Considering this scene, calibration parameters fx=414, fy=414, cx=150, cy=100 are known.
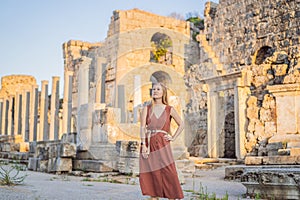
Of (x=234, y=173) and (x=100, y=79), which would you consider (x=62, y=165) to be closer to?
(x=234, y=173)

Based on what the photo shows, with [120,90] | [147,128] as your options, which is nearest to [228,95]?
[120,90]

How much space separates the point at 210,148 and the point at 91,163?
569 cm

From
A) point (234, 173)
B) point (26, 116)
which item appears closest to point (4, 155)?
point (26, 116)

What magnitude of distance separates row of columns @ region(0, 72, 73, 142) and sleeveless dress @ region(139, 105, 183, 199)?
55.5ft

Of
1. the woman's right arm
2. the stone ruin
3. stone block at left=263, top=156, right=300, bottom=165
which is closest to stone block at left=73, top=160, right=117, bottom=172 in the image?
the stone ruin

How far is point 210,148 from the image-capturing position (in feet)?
48.3

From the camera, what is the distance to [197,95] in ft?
58.8

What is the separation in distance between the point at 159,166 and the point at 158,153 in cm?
14

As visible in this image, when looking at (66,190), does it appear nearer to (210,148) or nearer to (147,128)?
(147,128)

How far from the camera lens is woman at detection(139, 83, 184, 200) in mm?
4520

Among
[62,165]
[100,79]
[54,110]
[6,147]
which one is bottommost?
[62,165]

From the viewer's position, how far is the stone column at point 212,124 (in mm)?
14703

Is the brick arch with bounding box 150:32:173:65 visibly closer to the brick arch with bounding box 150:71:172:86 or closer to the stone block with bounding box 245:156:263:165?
the brick arch with bounding box 150:71:172:86

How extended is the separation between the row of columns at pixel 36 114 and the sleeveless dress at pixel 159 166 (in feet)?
55.5
